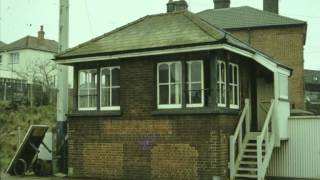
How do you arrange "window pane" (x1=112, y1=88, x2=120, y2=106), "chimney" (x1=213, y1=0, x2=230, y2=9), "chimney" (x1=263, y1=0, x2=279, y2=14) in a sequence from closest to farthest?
1. "window pane" (x1=112, y1=88, x2=120, y2=106)
2. "chimney" (x1=263, y1=0, x2=279, y2=14)
3. "chimney" (x1=213, y1=0, x2=230, y2=9)

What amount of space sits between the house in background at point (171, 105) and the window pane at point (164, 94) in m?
0.03

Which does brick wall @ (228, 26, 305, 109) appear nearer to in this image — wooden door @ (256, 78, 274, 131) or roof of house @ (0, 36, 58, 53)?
wooden door @ (256, 78, 274, 131)

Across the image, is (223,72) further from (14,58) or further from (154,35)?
(14,58)

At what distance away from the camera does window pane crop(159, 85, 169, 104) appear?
1717 cm

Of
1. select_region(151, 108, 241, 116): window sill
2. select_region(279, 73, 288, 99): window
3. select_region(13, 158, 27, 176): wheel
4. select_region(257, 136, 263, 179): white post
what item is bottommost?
select_region(13, 158, 27, 176): wheel

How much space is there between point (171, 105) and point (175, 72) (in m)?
1.03

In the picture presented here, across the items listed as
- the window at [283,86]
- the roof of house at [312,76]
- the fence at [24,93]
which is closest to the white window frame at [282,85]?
the window at [283,86]

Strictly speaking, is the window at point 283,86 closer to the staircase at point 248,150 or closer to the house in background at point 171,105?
the house in background at point 171,105

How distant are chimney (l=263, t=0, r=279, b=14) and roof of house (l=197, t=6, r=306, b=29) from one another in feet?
4.19

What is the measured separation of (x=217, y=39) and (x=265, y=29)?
77.4ft

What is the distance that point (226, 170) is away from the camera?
16.5 metres

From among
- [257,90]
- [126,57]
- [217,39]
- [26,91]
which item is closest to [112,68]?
[126,57]

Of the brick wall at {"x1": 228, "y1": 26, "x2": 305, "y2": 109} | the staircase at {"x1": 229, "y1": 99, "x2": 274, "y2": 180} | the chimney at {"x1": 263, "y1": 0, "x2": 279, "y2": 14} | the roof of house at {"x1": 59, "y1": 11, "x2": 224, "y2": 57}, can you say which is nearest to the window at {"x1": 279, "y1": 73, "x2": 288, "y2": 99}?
the staircase at {"x1": 229, "y1": 99, "x2": 274, "y2": 180}

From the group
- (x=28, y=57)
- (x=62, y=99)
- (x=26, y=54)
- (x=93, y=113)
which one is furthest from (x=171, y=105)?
(x=26, y=54)
